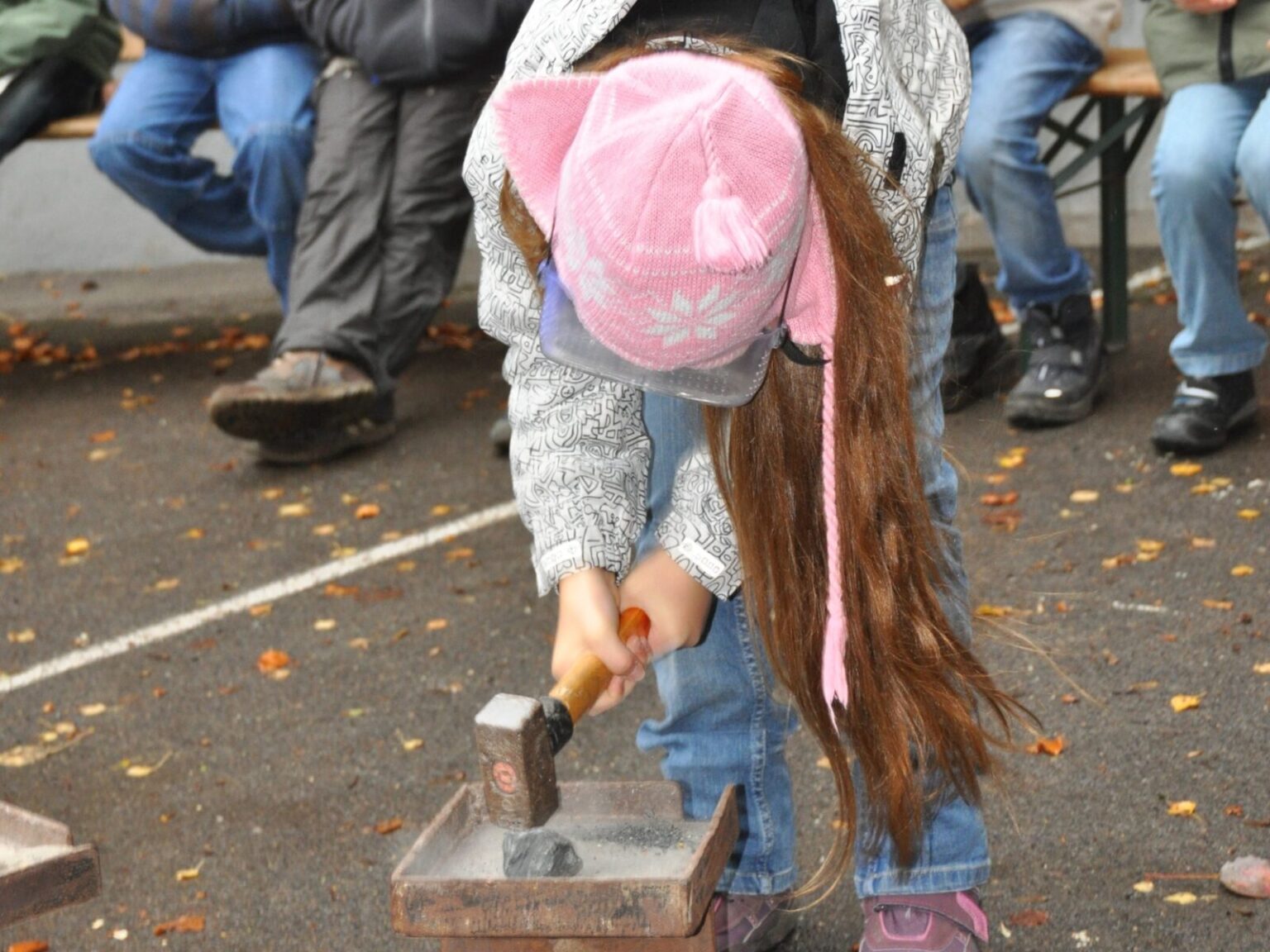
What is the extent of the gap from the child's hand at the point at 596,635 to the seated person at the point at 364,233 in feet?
9.09

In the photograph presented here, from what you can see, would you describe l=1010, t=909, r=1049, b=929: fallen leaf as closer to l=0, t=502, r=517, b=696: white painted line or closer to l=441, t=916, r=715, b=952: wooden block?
l=441, t=916, r=715, b=952: wooden block

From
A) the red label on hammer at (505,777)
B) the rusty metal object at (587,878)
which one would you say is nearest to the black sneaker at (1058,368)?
the rusty metal object at (587,878)

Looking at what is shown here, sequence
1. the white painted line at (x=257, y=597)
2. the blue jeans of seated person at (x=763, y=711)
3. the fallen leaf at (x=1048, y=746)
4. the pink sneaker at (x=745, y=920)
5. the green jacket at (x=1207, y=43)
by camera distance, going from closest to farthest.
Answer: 1. the blue jeans of seated person at (x=763, y=711)
2. the pink sneaker at (x=745, y=920)
3. the fallen leaf at (x=1048, y=746)
4. the white painted line at (x=257, y=597)
5. the green jacket at (x=1207, y=43)

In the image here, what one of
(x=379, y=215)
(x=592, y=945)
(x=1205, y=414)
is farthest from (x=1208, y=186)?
(x=592, y=945)

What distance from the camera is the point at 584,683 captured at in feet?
5.86

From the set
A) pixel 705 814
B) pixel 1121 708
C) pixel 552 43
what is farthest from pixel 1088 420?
pixel 552 43

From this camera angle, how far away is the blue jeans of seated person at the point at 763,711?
82.9 inches

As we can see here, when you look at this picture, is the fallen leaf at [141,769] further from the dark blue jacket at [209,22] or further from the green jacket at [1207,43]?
the green jacket at [1207,43]

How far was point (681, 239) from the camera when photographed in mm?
1556

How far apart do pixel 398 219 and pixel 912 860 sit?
3.23m

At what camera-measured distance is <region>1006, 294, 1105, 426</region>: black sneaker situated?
14.5 feet

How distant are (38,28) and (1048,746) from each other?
14.0 feet

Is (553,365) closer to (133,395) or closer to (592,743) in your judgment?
(592,743)

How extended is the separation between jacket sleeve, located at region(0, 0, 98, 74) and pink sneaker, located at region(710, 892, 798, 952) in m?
4.27
